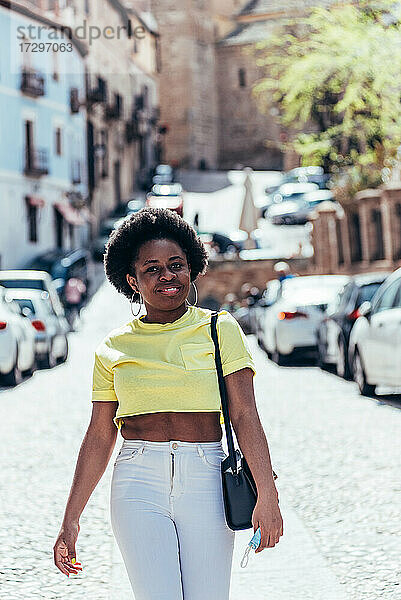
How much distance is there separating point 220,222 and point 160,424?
2018 inches

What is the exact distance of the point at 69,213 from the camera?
1841 inches

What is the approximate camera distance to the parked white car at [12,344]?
15.5m

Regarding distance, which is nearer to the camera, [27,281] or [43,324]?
[43,324]

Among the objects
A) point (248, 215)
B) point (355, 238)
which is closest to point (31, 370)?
point (355, 238)

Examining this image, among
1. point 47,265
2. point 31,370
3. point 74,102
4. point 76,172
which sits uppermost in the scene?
point 74,102

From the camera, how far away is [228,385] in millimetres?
3199

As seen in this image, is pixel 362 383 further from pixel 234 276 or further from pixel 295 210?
pixel 295 210

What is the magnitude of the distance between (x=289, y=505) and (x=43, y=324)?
1239cm

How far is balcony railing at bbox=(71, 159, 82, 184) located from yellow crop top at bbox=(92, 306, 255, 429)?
45.5m

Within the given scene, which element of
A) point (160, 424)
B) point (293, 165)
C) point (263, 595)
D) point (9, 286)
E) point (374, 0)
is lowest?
point (263, 595)

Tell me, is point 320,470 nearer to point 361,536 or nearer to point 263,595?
point 361,536

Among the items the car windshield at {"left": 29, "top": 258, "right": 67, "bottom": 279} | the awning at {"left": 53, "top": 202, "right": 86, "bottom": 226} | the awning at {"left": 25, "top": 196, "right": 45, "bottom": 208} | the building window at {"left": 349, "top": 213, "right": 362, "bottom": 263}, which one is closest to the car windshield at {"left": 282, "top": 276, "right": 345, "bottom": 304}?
the building window at {"left": 349, "top": 213, "right": 362, "bottom": 263}

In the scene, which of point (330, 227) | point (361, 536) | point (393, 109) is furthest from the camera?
point (330, 227)

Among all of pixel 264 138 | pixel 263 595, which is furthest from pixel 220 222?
pixel 263 595
